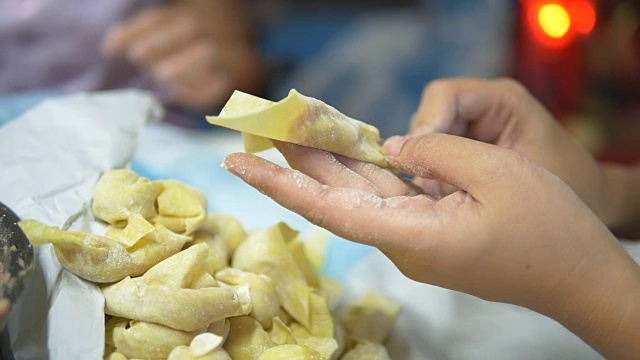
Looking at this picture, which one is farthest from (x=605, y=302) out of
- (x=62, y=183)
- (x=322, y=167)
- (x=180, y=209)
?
(x=62, y=183)

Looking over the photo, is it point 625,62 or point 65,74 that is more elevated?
point 625,62

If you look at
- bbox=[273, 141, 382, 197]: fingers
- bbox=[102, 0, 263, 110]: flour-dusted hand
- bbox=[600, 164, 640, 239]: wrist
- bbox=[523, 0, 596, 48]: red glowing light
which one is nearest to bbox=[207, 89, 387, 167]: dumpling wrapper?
bbox=[273, 141, 382, 197]: fingers

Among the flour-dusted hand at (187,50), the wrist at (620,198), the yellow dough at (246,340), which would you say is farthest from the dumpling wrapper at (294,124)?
the flour-dusted hand at (187,50)

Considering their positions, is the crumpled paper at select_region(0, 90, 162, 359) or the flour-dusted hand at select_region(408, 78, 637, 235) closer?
the crumpled paper at select_region(0, 90, 162, 359)

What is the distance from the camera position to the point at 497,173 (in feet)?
1.31

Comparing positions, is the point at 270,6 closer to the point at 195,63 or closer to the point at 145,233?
the point at 195,63

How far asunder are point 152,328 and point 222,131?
66 centimetres

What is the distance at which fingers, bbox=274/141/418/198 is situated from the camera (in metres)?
0.44

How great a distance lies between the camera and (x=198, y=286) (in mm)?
426

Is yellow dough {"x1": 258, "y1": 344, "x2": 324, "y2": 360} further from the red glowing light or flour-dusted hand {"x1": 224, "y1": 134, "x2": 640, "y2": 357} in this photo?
the red glowing light

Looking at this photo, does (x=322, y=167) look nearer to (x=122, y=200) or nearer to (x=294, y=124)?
(x=294, y=124)

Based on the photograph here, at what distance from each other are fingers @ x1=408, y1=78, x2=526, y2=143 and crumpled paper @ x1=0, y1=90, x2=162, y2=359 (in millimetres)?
286

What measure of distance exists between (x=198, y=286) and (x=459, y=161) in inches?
7.3

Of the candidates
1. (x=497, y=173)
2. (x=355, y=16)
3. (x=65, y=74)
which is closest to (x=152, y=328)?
(x=497, y=173)
